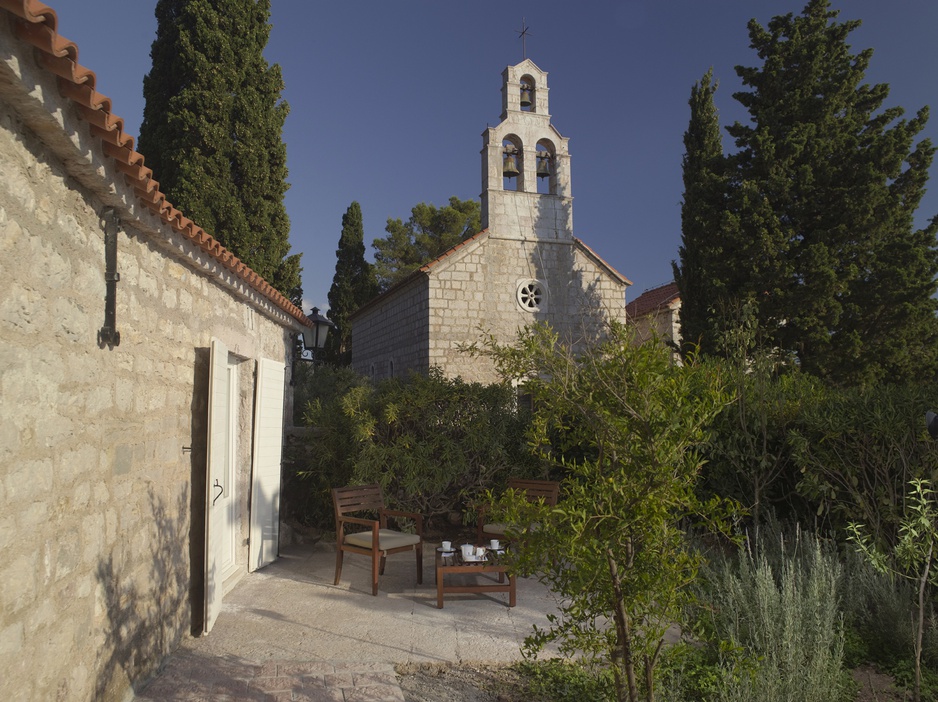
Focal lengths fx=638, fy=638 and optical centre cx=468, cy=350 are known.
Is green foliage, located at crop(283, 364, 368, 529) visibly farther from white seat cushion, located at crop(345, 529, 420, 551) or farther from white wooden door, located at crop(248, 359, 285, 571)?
white seat cushion, located at crop(345, 529, 420, 551)

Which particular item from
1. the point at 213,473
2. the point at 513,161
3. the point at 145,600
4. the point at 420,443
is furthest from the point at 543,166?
the point at 145,600

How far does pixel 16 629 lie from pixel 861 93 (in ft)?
50.2

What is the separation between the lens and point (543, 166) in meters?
14.7

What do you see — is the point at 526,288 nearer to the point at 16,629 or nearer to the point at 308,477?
the point at 308,477

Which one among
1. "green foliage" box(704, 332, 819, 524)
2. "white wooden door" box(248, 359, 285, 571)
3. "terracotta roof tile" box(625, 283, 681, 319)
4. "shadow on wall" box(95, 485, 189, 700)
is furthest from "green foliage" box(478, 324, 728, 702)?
"terracotta roof tile" box(625, 283, 681, 319)

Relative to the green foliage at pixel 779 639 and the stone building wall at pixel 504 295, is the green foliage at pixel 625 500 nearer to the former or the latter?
the green foliage at pixel 779 639

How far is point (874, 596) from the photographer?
4.56 meters

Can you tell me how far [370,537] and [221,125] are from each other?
283 inches

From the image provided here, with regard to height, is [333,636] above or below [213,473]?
below

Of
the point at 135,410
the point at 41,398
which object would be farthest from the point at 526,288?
the point at 41,398

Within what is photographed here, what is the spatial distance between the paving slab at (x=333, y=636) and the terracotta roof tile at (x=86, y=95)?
9.02 feet

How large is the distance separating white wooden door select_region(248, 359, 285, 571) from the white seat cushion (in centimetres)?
104

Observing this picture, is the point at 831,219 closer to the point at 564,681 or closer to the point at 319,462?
the point at 319,462

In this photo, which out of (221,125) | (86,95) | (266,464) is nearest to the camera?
(86,95)
